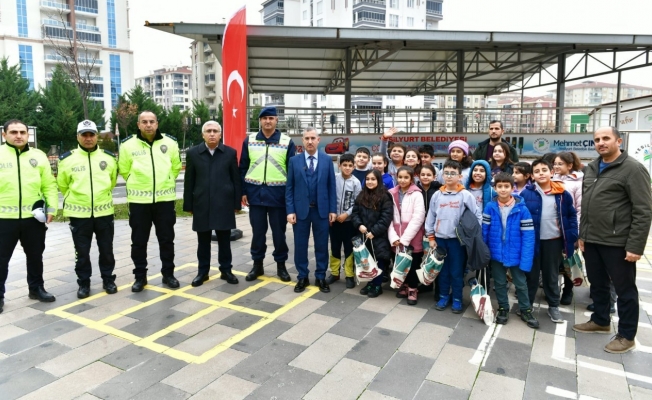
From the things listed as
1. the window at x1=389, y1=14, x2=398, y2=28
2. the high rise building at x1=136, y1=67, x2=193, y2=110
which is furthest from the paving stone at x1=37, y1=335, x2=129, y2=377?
the high rise building at x1=136, y1=67, x2=193, y2=110

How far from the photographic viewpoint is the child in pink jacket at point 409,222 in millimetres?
4340

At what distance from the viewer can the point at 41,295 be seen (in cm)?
444

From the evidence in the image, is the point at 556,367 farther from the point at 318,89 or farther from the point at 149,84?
the point at 149,84

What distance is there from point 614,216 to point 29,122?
36.8 m

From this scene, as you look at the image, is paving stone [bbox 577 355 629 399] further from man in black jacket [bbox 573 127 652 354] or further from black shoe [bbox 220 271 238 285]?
black shoe [bbox 220 271 238 285]

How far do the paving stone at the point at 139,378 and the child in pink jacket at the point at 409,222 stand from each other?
92.2 inches

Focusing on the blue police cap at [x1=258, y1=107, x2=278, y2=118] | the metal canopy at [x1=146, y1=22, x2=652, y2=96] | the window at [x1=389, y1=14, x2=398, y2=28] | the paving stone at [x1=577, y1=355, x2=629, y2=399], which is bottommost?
the paving stone at [x1=577, y1=355, x2=629, y2=399]

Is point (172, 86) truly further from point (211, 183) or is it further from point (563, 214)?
point (563, 214)

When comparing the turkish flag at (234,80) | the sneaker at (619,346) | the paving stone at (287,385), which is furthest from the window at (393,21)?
the paving stone at (287,385)

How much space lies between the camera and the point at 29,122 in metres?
31.0

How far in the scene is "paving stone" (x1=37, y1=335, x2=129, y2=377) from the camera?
307 centimetres

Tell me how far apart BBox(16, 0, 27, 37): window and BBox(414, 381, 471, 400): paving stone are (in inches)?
2460

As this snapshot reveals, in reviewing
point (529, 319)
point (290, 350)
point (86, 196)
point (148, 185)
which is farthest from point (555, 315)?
point (86, 196)

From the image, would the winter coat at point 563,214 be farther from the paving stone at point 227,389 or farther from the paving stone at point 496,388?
the paving stone at point 227,389
